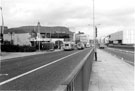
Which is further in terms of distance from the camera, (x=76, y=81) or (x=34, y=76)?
(x=34, y=76)

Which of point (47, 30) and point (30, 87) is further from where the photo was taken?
point (47, 30)

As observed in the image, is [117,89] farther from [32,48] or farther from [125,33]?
[125,33]

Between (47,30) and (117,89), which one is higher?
(47,30)

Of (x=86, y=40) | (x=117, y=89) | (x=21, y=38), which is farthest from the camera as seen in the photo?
(x=86, y=40)

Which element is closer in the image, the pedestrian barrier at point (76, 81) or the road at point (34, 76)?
the pedestrian barrier at point (76, 81)

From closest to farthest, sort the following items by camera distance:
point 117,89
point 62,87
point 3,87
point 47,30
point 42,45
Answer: point 62,87
point 117,89
point 3,87
point 42,45
point 47,30

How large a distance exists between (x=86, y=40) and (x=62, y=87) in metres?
145

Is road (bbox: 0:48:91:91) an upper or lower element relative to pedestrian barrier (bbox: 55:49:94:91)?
lower

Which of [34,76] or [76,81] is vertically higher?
[76,81]

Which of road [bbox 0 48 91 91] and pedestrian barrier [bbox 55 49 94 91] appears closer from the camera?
pedestrian barrier [bbox 55 49 94 91]

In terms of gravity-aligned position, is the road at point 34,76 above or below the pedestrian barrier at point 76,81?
below

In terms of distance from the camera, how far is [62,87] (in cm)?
263

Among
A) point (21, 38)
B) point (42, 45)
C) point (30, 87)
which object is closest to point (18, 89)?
point (30, 87)

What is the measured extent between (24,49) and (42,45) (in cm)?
1122
